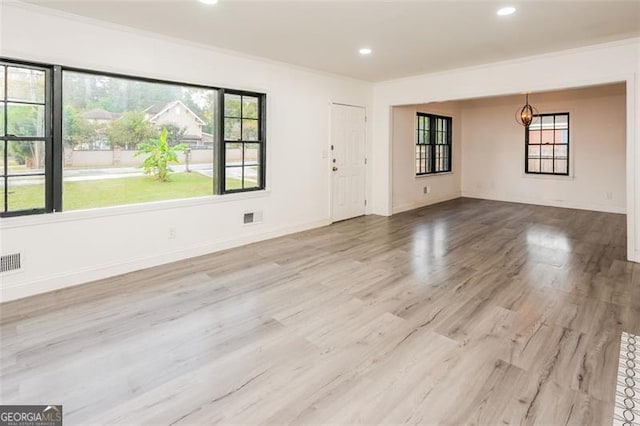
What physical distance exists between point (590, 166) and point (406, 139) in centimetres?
406

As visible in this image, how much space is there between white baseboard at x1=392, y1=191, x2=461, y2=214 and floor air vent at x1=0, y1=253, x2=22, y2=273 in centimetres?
604

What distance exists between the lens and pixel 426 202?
28.7 ft

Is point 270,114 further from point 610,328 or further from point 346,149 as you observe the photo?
point 610,328

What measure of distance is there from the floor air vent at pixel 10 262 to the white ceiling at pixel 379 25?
2.27 meters

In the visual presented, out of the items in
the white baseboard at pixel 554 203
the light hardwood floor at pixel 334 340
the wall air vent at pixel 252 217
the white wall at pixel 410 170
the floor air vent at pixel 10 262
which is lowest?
the light hardwood floor at pixel 334 340

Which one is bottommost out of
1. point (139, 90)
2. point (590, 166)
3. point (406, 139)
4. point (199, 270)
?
point (199, 270)

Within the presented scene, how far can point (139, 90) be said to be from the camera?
626 cm

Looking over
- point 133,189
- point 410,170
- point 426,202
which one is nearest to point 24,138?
point 133,189

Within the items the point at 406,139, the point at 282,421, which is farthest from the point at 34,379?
the point at 406,139

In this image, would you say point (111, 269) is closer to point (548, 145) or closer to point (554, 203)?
point (554, 203)

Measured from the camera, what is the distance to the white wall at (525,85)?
14.6ft

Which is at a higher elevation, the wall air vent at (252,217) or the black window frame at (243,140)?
the black window frame at (243,140)

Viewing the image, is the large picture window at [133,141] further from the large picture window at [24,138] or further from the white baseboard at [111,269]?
the large picture window at [24,138]

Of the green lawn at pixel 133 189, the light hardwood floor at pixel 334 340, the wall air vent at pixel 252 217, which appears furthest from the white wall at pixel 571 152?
the green lawn at pixel 133 189
